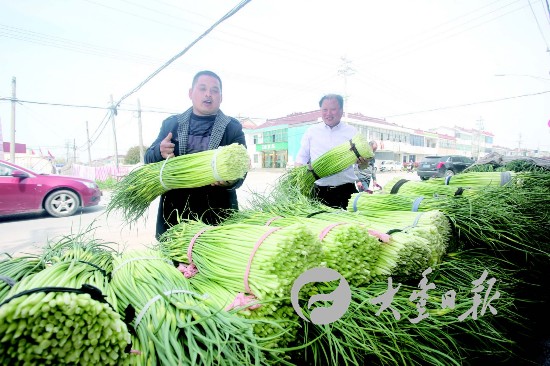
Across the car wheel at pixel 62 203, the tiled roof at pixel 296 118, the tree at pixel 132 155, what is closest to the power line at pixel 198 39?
the car wheel at pixel 62 203

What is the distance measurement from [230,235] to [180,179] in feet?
2.14

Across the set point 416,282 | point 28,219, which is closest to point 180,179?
point 416,282

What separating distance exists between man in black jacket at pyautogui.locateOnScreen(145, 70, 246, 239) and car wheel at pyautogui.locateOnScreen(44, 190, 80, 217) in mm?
6366

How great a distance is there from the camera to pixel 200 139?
1.85m

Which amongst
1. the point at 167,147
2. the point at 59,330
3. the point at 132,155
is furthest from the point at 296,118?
the point at 59,330

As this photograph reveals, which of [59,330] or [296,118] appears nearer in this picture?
[59,330]

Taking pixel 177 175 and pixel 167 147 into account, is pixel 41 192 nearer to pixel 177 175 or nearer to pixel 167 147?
pixel 167 147

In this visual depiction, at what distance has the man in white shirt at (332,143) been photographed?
264cm

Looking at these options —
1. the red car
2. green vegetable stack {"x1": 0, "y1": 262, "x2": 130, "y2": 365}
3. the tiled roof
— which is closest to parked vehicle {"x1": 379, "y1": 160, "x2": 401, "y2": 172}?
the tiled roof

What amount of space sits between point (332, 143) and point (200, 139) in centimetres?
135

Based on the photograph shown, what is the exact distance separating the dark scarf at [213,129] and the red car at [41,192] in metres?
6.30

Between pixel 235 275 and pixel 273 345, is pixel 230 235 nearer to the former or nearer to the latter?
pixel 235 275

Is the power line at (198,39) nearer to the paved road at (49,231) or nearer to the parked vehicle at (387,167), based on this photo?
the paved road at (49,231)

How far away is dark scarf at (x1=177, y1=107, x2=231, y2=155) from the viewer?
5.91 feet
